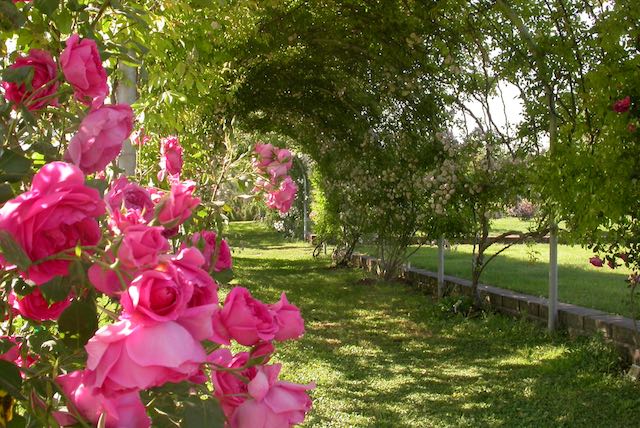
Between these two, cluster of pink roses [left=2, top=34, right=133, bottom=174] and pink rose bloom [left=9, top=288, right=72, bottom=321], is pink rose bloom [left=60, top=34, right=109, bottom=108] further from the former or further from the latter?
pink rose bloom [left=9, top=288, right=72, bottom=321]

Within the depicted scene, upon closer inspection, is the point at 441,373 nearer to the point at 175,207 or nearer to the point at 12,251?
the point at 175,207

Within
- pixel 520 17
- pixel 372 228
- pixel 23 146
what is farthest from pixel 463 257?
pixel 23 146

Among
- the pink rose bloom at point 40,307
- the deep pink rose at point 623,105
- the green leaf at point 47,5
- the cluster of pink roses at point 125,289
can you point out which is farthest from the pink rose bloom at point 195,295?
the deep pink rose at point 623,105

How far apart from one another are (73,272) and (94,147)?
0.16 metres

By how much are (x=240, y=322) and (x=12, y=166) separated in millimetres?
292

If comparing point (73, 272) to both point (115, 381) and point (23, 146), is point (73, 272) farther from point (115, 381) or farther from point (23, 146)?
point (23, 146)

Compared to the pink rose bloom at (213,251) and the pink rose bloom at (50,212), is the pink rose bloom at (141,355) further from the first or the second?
the pink rose bloom at (213,251)

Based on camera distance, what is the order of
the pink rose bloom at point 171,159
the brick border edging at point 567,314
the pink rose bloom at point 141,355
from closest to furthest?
the pink rose bloom at point 141,355 < the pink rose bloom at point 171,159 < the brick border edging at point 567,314

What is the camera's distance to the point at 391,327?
7.18 meters

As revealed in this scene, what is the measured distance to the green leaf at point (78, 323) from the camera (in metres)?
0.76

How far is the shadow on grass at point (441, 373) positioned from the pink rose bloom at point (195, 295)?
3556 mm

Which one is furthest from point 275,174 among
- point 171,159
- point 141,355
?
point 141,355

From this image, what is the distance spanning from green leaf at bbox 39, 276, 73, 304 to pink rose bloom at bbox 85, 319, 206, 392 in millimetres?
190

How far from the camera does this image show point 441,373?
5.25 m
